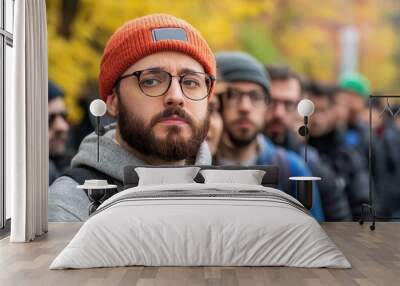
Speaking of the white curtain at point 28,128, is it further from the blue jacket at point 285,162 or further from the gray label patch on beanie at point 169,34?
the blue jacket at point 285,162

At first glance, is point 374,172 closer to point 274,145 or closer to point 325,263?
point 274,145

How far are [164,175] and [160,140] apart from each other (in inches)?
25.9

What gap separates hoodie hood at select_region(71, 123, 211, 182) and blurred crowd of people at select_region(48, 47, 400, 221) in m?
0.12

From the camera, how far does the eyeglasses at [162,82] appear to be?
7293 millimetres

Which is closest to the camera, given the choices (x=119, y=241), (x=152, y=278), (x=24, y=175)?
(x=152, y=278)

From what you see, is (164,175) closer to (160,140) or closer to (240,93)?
(160,140)

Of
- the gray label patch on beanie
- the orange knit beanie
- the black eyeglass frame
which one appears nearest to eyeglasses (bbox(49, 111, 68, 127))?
the orange knit beanie

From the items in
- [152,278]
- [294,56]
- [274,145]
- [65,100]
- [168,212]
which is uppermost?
[294,56]

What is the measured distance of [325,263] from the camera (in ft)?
15.2

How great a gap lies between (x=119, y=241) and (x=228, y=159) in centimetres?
299

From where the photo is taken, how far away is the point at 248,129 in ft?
24.7

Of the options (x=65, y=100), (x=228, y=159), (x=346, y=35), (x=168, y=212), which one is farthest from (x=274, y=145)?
(x=168, y=212)

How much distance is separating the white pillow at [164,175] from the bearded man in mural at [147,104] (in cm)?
45

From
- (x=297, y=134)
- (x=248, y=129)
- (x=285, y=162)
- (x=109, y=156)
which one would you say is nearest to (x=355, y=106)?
(x=297, y=134)
